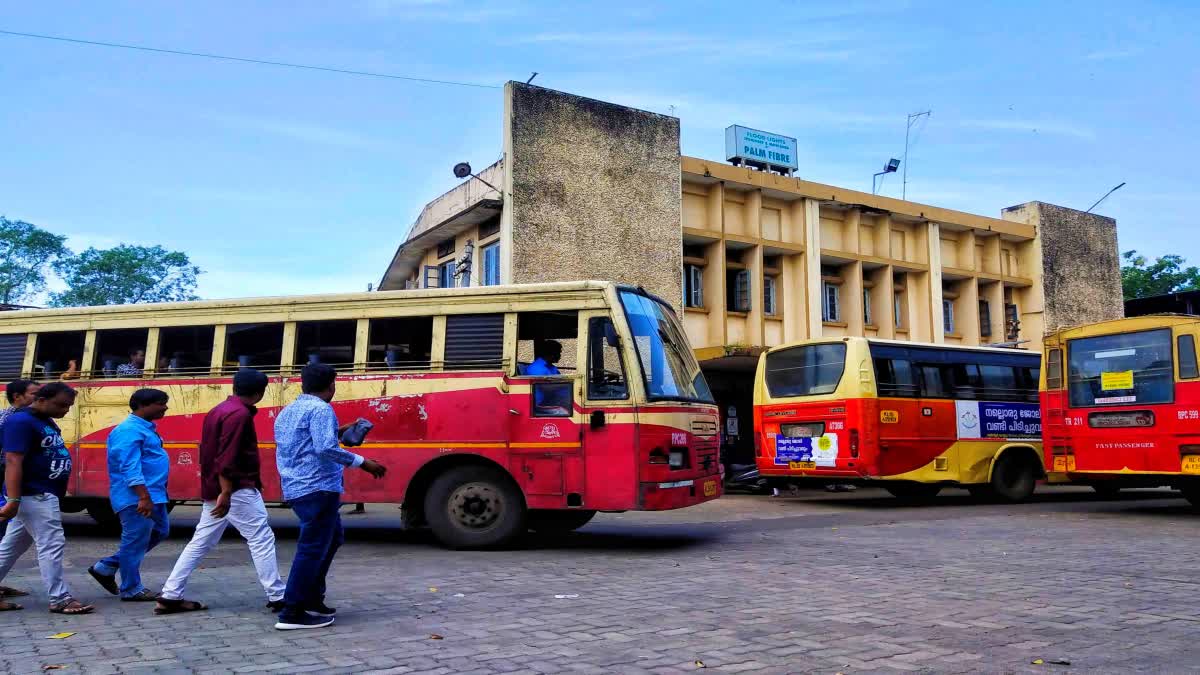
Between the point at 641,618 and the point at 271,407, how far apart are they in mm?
6314

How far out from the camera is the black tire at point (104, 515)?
12.4 m

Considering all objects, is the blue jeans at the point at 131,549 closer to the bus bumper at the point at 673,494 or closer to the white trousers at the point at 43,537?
the white trousers at the point at 43,537

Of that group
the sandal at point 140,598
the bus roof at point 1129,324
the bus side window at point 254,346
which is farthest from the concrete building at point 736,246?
the sandal at point 140,598

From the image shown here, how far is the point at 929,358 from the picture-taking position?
672 inches

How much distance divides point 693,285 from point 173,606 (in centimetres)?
1822

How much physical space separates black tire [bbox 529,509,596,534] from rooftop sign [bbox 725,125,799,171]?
16391 millimetres

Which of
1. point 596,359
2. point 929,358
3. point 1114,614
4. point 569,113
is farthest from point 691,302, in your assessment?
point 1114,614

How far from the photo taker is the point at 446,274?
983 inches

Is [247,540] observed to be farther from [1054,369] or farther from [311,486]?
[1054,369]

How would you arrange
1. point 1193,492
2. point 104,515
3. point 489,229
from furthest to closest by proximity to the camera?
point 489,229, point 1193,492, point 104,515

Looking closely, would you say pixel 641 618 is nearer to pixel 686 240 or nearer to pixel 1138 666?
pixel 1138 666

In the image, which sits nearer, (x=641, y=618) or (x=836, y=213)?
(x=641, y=618)

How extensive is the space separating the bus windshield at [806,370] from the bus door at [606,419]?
7.21 meters

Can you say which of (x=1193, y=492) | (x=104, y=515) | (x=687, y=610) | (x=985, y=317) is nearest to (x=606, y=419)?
(x=687, y=610)
